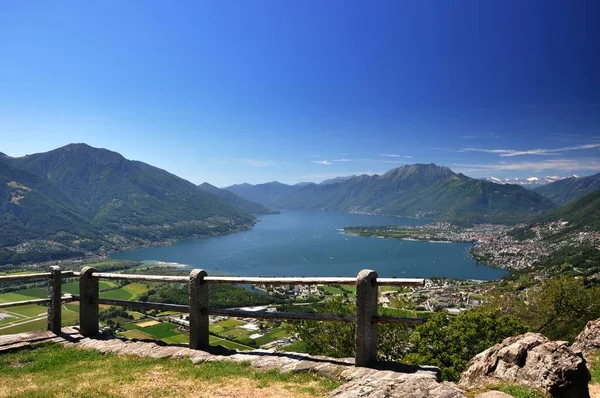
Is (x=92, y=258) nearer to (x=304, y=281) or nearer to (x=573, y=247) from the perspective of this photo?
(x=304, y=281)

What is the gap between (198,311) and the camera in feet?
27.5

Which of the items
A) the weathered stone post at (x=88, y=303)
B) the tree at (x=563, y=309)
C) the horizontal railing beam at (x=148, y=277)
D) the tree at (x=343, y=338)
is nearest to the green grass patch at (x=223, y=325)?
the tree at (x=343, y=338)

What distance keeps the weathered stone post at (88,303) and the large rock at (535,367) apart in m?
9.25

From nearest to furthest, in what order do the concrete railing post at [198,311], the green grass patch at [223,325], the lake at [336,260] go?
the concrete railing post at [198,311] < the green grass patch at [223,325] < the lake at [336,260]

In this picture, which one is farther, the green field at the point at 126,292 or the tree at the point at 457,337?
the green field at the point at 126,292

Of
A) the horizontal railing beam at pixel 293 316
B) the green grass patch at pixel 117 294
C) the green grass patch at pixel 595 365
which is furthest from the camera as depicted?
the green grass patch at pixel 117 294

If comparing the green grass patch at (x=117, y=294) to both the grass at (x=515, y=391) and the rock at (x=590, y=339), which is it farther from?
the grass at (x=515, y=391)

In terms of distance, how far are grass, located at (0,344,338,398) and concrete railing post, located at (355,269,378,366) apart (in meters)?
0.83

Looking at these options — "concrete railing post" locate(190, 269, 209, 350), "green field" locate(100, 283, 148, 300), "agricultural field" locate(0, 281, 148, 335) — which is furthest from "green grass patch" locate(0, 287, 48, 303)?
"concrete railing post" locate(190, 269, 209, 350)

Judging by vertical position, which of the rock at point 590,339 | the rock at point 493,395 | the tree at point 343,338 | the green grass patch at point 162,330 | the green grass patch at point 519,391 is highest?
the rock at point 493,395

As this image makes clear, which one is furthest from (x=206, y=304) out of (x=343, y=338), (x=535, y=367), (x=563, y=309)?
(x=563, y=309)

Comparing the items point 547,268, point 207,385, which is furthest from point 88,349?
point 547,268

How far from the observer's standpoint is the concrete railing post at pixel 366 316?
6.72 meters

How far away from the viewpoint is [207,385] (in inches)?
252
